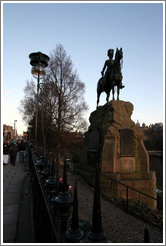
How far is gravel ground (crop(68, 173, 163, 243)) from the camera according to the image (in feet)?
12.0

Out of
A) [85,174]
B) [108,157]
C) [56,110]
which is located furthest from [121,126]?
[56,110]

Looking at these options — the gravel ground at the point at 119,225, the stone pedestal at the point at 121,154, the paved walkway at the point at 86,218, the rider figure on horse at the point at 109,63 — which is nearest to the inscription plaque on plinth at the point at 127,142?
the stone pedestal at the point at 121,154

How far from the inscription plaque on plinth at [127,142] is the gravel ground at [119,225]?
2927mm

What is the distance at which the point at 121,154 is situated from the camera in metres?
8.39

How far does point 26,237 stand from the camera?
9.64ft

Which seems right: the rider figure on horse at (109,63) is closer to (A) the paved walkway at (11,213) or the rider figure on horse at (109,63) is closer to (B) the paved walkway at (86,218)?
(B) the paved walkway at (86,218)

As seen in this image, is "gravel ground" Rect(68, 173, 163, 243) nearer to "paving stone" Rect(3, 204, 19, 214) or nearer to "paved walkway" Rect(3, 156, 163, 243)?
"paved walkway" Rect(3, 156, 163, 243)

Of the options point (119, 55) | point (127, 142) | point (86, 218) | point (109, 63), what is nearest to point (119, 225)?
point (86, 218)

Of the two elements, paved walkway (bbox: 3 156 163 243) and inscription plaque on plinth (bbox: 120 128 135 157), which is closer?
paved walkway (bbox: 3 156 163 243)

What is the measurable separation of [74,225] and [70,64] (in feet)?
66.3

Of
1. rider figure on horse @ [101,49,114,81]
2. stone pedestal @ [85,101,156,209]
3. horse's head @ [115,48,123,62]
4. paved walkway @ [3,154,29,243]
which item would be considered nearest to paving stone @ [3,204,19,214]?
paved walkway @ [3,154,29,243]

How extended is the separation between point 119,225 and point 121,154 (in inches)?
171

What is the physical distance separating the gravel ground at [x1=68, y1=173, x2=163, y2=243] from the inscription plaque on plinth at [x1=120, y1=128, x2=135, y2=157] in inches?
115

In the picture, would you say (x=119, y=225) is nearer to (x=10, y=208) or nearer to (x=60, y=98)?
(x=10, y=208)
